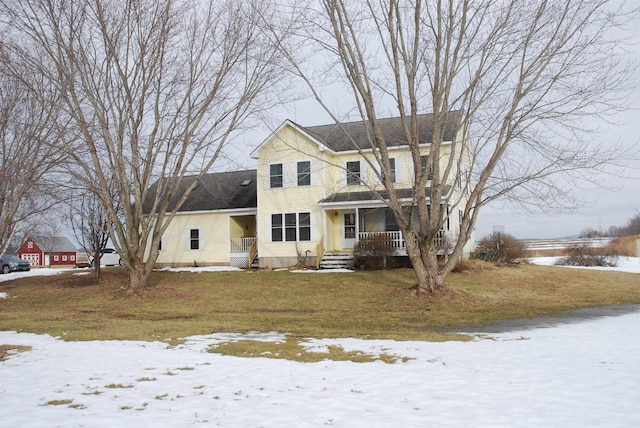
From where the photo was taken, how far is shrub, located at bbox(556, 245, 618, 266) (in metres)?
29.8

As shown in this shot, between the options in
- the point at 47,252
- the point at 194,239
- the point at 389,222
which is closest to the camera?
the point at 389,222

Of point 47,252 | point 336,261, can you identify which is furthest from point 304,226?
point 47,252

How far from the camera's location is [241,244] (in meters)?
28.4

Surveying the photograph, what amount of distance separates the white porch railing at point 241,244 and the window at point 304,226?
3427 millimetres

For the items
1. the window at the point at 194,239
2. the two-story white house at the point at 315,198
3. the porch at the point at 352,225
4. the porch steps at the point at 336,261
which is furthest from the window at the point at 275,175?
→ the window at the point at 194,239

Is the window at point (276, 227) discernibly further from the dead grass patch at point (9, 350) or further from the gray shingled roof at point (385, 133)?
the dead grass patch at point (9, 350)

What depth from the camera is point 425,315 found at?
14.0 meters

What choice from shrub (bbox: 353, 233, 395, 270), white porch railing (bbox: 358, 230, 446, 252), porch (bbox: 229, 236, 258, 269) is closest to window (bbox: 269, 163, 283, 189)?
porch (bbox: 229, 236, 258, 269)

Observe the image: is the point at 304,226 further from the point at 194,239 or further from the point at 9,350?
the point at 9,350

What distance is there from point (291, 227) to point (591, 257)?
18112 millimetres

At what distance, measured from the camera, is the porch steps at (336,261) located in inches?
955

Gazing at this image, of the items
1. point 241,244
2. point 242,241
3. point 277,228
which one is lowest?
point 241,244

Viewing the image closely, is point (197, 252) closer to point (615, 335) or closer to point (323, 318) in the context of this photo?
point (323, 318)

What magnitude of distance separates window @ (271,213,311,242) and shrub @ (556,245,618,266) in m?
16.2
